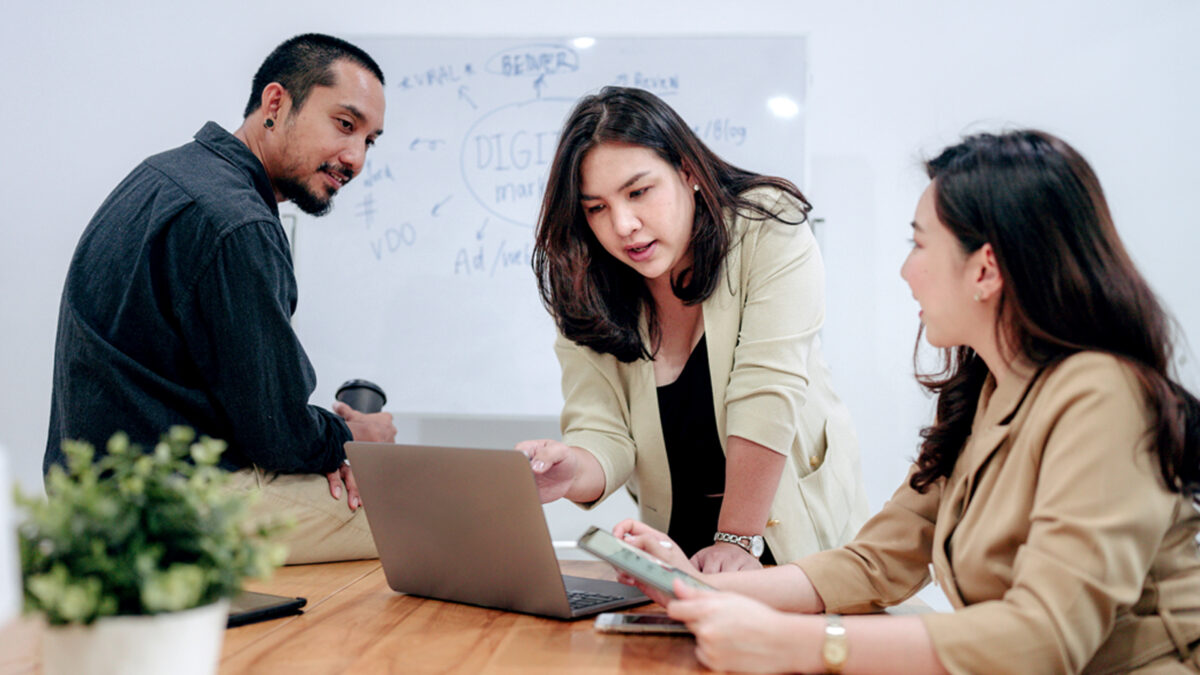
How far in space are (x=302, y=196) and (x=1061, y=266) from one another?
4.64 ft

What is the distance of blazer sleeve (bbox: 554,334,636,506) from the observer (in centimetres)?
153

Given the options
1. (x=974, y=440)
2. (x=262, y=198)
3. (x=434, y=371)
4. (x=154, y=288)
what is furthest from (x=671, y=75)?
(x=974, y=440)

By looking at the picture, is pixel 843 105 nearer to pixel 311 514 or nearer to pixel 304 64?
pixel 304 64

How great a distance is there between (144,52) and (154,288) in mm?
1547

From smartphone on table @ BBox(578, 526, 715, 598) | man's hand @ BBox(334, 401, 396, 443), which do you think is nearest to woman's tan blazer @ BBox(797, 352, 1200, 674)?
smartphone on table @ BBox(578, 526, 715, 598)

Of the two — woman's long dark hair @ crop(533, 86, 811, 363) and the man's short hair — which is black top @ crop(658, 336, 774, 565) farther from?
the man's short hair

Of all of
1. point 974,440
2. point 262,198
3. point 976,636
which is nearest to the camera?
point 976,636

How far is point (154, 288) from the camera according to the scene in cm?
148

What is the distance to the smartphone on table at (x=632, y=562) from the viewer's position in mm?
937

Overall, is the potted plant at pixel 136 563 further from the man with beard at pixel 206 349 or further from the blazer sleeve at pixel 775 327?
the blazer sleeve at pixel 775 327

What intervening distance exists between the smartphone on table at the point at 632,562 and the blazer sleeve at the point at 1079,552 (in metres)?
0.24

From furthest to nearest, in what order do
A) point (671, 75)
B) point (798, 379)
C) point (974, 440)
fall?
point (671, 75), point (798, 379), point (974, 440)

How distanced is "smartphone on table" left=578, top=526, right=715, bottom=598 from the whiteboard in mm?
1484

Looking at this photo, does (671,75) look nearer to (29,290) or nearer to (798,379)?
(798,379)
